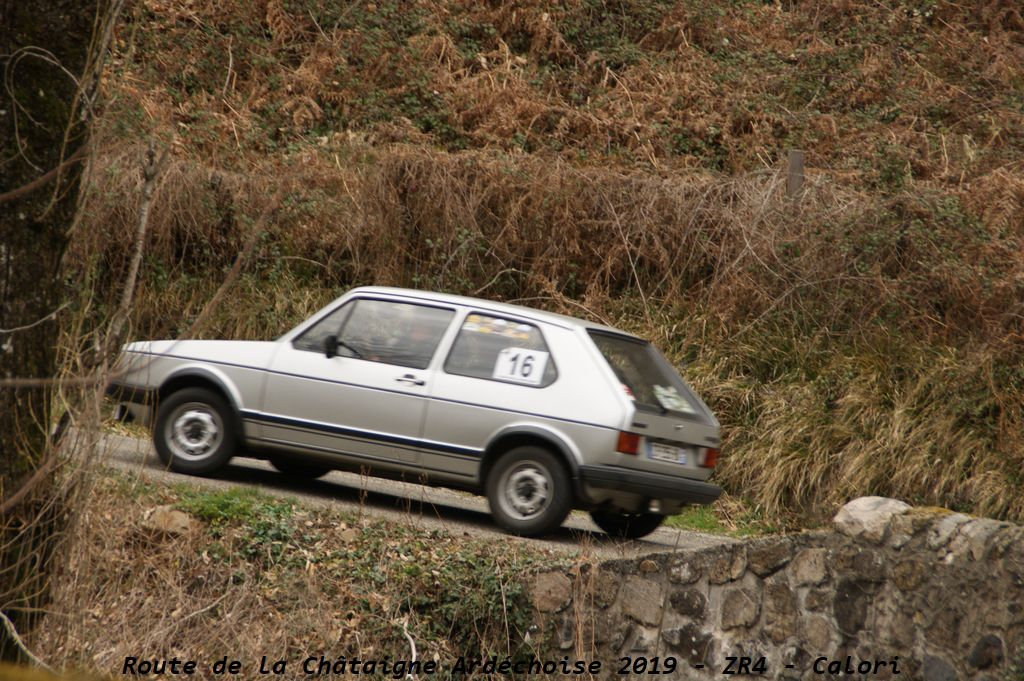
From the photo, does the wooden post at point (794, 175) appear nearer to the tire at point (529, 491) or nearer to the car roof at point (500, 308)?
the car roof at point (500, 308)

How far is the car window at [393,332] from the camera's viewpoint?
30.3ft

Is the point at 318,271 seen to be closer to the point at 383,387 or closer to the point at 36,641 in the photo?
the point at 383,387

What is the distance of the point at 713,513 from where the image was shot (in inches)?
456

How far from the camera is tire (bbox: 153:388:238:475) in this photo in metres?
9.45

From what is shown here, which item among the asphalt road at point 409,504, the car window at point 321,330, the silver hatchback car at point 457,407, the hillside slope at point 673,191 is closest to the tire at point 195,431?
the silver hatchback car at point 457,407

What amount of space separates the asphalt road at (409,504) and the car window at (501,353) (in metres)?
1.09

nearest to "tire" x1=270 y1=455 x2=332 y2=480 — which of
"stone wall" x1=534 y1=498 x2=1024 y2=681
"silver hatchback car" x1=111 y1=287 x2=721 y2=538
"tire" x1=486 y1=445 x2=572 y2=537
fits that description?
"silver hatchback car" x1=111 y1=287 x2=721 y2=538

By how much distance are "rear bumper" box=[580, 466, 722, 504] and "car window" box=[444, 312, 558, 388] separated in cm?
76

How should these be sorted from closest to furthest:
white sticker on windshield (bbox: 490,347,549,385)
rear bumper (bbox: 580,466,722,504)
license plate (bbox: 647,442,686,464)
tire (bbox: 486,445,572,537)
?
Result: rear bumper (bbox: 580,466,722,504) → tire (bbox: 486,445,572,537) → license plate (bbox: 647,442,686,464) → white sticker on windshield (bbox: 490,347,549,385)

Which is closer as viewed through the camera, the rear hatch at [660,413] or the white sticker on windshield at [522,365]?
the rear hatch at [660,413]

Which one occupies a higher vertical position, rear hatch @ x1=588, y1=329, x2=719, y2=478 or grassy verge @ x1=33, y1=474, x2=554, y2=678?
rear hatch @ x1=588, y1=329, x2=719, y2=478

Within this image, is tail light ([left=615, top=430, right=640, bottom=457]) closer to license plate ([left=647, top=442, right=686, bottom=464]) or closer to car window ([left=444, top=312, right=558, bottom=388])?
license plate ([left=647, top=442, right=686, bottom=464])

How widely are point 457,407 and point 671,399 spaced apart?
1574 millimetres

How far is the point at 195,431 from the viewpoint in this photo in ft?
31.2
